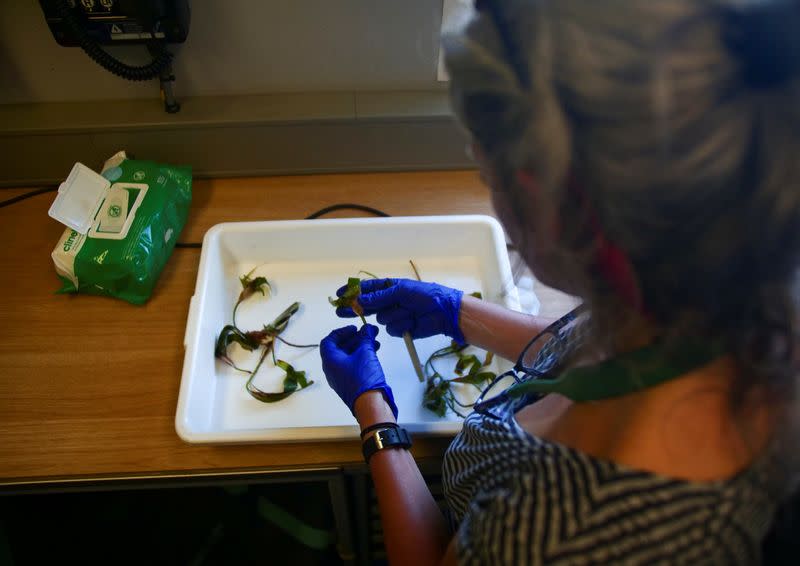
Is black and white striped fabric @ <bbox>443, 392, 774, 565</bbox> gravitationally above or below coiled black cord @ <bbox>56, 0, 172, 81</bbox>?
below

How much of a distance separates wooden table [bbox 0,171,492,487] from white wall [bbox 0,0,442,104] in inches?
8.1

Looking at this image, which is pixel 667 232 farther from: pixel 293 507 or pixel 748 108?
pixel 293 507

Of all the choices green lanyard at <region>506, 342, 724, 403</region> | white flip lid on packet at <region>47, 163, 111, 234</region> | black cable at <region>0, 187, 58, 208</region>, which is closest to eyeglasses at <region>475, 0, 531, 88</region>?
green lanyard at <region>506, 342, 724, 403</region>

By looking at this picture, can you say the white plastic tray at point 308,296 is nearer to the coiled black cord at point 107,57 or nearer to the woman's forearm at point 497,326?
the woman's forearm at point 497,326

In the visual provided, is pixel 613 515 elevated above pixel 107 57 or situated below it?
below

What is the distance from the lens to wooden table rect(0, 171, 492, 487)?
2.74 ft

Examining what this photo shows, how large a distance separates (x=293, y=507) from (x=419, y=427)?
753mm

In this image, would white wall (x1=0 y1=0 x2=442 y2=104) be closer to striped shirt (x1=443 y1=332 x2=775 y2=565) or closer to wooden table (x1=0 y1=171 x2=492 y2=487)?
wooden table (x1=0 y1=171 x2=492 y2=487)

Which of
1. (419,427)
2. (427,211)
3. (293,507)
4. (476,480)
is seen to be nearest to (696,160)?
(476,480)

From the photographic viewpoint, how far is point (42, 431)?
2.82ft

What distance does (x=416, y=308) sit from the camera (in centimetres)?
97

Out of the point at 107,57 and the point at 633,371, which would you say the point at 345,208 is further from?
the point at 633,371

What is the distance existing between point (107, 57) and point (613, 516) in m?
1.05

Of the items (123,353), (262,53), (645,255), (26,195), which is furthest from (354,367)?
(26,195)
